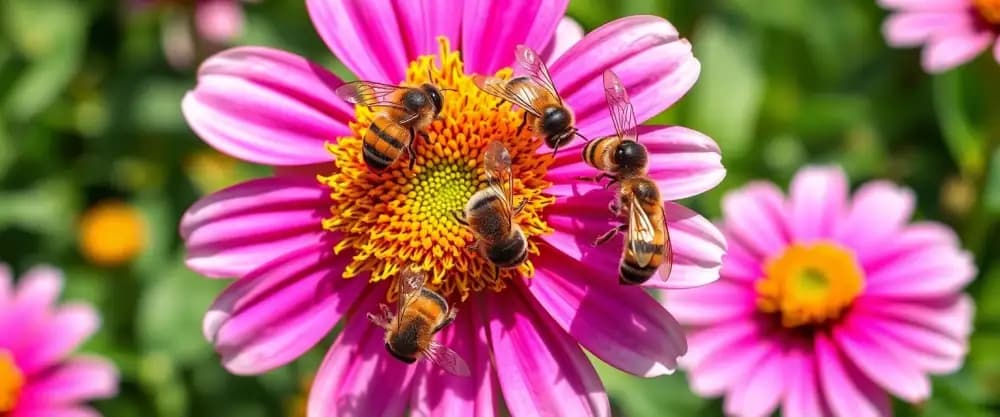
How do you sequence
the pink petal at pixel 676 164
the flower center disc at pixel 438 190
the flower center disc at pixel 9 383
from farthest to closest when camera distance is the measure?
the flower center disc at pixel 9 383 → the flower center disc at pixel 438 190 → the pink petal at pixel 676 164

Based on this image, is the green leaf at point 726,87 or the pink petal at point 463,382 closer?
the pink petal at point 463,382

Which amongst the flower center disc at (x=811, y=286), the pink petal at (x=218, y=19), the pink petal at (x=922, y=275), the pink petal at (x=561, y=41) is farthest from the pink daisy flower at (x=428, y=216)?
the pink petal at (x=218, y=19)

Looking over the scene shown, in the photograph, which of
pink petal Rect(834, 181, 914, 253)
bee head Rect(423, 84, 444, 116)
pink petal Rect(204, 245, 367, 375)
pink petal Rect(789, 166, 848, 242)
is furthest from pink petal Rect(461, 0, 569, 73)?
pink petal Rect(834, 181, 914, 253)

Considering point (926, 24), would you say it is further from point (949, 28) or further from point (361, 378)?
point (361, 378)

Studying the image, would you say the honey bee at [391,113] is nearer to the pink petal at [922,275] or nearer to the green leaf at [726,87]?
the pink petal at [922,275]

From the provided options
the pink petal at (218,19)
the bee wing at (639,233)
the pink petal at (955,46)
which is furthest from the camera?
the pink petal at (218,19)

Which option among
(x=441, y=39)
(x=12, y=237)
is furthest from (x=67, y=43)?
(x=441, y=39)
